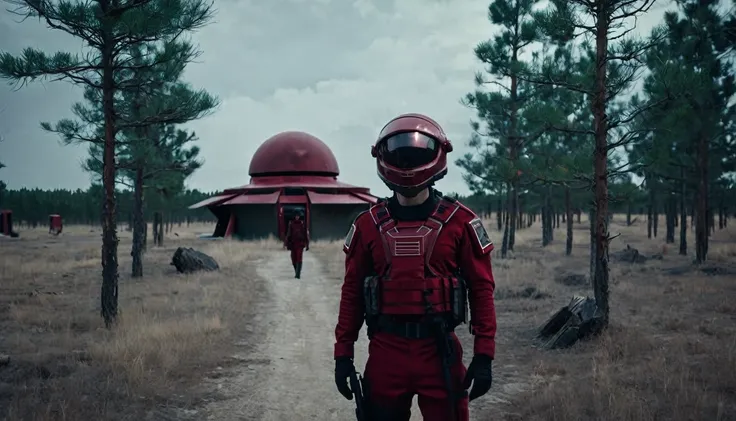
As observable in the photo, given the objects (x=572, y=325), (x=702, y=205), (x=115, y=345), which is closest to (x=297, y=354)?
(x=115, y=345)

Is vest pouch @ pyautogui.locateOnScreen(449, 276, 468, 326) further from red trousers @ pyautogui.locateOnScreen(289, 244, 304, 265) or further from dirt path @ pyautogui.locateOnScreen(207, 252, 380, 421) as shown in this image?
red trousers @ pyautogui.locateOnScreen(289, 244, 304, 265)

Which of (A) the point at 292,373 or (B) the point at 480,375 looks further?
(A) the point at 292,373

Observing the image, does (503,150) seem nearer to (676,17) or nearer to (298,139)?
(676,17)

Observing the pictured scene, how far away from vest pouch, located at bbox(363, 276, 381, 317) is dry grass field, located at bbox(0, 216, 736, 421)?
2.52 metres

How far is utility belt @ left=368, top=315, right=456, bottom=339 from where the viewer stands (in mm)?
3068

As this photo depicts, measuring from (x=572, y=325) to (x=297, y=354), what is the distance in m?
4.33

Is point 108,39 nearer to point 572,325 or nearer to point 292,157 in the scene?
point 572,325

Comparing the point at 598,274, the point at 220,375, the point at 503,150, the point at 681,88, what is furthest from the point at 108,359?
the point at 503,150

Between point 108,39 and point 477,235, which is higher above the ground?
point 108,39

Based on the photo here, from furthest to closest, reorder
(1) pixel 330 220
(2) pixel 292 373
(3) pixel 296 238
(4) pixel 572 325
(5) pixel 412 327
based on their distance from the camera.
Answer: (1) pixel 330 220
(3) pixel 296 238
(4) pixel 572 325
(2) pixel 292 373
(5) pixel 412 327

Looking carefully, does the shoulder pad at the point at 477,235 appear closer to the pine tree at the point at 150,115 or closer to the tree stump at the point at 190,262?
the pine tree at the point at 150,115

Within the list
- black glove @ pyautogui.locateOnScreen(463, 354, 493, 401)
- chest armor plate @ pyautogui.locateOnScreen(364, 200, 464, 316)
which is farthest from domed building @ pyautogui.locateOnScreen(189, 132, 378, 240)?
black glove @ pyautogui.locateOnScreen(463, 354, 493, 401)

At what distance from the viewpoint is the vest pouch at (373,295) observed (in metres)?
3.13

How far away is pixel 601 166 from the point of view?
8469 mm
